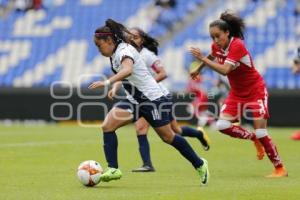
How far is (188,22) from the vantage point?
30.6 m

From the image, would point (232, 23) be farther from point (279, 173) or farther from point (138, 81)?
point (279, 173)

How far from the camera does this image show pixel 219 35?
36.8ft

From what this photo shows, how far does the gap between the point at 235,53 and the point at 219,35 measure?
14.3 inches

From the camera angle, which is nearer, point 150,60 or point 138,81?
point 138,81

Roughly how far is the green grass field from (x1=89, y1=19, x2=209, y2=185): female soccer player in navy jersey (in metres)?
0.29

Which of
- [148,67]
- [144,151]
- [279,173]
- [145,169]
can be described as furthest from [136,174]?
[279,173]

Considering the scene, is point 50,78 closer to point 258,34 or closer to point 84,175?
point 258,34

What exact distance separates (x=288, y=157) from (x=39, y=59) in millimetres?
17342

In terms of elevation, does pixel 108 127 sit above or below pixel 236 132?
above

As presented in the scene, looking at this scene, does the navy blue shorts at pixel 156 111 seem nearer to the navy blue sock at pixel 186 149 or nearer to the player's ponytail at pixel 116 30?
the navy blue sock at pixel 186 149

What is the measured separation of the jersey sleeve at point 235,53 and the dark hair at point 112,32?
1.51m

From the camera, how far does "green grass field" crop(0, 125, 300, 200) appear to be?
912 centimetres

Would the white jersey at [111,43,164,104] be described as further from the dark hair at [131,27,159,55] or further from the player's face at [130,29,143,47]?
the dark hair at [131,27,159,55]

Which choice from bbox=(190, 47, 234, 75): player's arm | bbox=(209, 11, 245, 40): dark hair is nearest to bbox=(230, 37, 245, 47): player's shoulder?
bbox=(209, 11, 245, 40): dark hair
